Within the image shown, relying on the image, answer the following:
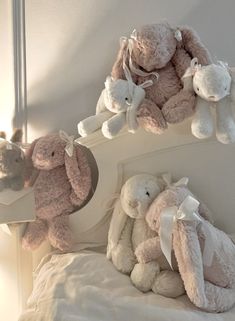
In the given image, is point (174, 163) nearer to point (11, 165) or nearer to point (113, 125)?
point (113, 125)

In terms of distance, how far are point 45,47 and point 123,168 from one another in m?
0.51

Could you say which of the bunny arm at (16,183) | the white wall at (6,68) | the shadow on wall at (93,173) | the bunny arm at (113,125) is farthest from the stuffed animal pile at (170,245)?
the white wall at (6,68)

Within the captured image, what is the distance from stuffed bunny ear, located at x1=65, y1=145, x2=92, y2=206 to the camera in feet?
5.38

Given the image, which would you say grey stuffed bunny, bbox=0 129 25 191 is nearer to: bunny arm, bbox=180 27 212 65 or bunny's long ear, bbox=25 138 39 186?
bunny's long ear, bbox=25 138 39 186

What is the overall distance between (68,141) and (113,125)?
9.1 inches

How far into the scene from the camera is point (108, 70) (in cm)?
169

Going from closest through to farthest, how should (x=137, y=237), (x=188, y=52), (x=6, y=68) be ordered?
(x=188, y=52)
(x=137, y=237)
(x=6, y=68)

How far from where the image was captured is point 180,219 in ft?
4.74

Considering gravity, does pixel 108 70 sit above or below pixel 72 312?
above

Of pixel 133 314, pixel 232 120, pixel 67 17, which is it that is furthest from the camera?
pixel 67 17

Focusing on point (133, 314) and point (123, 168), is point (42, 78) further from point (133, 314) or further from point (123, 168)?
point (133, 314)

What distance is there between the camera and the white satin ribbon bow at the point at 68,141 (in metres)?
1.62

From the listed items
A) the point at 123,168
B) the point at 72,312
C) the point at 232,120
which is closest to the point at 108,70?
the point at 123,168

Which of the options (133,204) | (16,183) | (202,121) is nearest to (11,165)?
(16,183)
